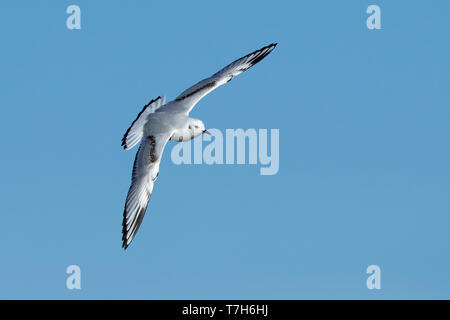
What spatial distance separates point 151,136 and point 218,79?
6.68 feet

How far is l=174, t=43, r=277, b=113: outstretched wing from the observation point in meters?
12.1

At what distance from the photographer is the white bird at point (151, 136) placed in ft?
36.5

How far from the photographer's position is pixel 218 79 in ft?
42.1

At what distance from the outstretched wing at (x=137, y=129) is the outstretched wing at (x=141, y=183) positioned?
0.89 feet

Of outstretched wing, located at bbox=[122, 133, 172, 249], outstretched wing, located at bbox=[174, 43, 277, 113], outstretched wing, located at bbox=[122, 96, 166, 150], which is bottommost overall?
outstretched wing, located at bbox=[122, 133, 172, 249]

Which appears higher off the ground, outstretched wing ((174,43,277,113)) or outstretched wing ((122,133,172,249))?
outstretched wing ((174,43,277,113))

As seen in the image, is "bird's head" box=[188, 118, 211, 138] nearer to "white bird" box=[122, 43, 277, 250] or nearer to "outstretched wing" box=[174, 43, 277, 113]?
"white bird" box=[122, 43, 277, 250]

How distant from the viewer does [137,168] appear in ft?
37.0

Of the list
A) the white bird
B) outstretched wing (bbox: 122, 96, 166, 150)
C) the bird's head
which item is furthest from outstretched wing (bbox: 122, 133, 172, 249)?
the bird's head

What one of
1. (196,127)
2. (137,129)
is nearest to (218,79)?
(196,127)

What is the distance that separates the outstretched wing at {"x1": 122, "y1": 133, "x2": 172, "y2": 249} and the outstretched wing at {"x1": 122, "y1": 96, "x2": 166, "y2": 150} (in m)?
0.27
